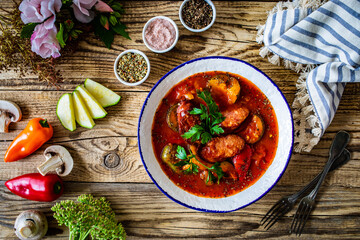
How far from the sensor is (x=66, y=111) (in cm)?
282

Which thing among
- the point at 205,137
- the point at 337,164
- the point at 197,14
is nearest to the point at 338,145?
the point at 337,164

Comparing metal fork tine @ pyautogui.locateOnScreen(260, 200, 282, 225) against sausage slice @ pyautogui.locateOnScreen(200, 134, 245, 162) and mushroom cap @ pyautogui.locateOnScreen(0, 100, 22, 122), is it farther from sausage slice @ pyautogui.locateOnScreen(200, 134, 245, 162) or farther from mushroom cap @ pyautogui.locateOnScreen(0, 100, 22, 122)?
mushroom cap @ pyautogui.locateOnScreen(0, 100, 22, 122)

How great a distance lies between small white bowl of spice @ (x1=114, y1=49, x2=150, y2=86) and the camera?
2.78 m

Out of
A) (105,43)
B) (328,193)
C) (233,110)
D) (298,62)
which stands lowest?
(328,193)

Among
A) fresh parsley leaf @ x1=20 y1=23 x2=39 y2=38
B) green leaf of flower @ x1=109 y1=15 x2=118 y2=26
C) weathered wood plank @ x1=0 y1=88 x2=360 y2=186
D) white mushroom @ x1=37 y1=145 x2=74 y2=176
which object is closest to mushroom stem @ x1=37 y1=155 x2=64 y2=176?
Result: white mushroom @ x1=37 y1=145 x2=74 y2=176

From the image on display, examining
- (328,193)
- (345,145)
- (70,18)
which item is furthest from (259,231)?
(70,18)

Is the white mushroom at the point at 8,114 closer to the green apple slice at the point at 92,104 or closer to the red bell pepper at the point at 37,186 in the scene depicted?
A: the red bell pepper at the point at 37,186

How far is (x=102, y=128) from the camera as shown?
2924 mm

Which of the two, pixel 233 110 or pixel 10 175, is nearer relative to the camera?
pixel 233 110

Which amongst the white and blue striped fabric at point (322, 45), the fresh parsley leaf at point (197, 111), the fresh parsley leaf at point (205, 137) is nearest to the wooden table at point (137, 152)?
the white and blue striped fabric at point (322, 45)

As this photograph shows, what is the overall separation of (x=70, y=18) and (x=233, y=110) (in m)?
1.76

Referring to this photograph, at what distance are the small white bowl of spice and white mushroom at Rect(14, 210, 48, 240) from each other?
1597mm

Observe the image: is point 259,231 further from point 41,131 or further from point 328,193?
point 41,131

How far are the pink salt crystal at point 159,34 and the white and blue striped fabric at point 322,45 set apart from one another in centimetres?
88
